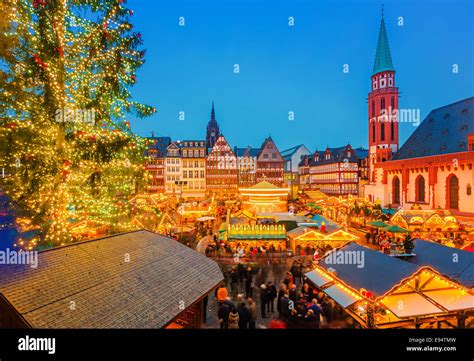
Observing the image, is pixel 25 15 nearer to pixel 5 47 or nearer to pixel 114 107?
pixel 5 47

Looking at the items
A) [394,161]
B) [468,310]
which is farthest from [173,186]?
[468,310]

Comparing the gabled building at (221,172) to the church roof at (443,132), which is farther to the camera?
the gabled building at (221,172)

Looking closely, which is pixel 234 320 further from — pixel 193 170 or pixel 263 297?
pixel 193 170

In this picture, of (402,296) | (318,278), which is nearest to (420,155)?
(318,278)

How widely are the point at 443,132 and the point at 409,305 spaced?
35.3 metres

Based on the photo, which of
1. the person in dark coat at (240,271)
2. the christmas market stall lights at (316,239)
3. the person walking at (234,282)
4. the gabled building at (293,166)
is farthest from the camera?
the gabled building at (293,166)

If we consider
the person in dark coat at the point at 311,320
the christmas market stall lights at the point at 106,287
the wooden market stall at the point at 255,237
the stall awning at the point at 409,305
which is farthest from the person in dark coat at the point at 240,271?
the stall awning at the point at 409,305

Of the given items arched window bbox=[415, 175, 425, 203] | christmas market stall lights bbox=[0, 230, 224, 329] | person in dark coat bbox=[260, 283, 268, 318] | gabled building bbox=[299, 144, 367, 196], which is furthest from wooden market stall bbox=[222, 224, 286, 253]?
gabled building bbox=[299, 144, 367, 196]

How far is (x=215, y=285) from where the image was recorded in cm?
490

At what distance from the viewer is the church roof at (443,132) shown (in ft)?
93.8

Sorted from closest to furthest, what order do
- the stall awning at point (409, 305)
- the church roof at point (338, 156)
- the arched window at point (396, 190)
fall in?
the stall awning at point (409, 305)
the arched window at point (396, 190)
the church roof at point (338, 156)

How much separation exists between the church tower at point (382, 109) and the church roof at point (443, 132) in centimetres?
371

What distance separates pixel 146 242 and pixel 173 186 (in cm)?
4277

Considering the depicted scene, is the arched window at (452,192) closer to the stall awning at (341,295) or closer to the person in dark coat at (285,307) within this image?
the stall awning at (341,295)
